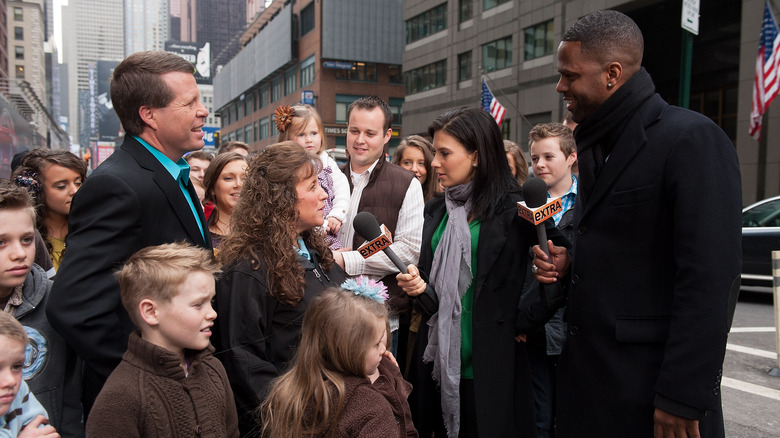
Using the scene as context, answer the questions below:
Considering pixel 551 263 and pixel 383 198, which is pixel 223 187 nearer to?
pixel 383 198

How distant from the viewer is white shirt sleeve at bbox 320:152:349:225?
402 cm

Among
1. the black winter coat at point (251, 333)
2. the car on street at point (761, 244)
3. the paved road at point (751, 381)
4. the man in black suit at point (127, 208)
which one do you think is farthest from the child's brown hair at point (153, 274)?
the car on street at point (761, 244)

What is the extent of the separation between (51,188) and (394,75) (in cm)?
6030

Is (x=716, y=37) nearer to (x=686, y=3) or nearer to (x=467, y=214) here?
(x=686, y=3)

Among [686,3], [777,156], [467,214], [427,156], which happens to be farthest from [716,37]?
[467,214]

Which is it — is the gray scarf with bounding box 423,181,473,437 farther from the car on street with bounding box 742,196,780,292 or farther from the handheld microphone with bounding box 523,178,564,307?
the car on street with bounding box 742,196,780,292

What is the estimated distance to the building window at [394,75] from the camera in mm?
61812

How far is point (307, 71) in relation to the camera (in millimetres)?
63219

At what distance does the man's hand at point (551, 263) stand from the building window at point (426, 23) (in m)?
39.0

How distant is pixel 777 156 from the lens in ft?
60.9

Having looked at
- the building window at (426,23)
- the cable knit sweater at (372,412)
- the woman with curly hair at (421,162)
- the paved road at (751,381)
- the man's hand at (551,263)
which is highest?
the building window at (426,23)

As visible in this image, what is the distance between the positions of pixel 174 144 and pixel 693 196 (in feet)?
7.50

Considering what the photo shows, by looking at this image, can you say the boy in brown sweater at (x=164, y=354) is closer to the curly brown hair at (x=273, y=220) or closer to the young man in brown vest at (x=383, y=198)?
the curly brown hair at (x=273, y=220)

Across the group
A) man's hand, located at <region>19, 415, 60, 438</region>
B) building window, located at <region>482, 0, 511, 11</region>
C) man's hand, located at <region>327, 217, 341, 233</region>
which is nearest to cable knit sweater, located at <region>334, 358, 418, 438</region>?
man's hand, located at <region>19, 415, 60, 438</region>
